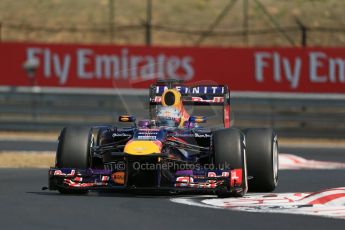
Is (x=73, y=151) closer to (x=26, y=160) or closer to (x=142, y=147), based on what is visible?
(x=142, y=147)

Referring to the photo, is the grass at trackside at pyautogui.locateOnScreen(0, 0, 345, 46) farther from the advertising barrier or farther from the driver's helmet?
the driver's helmet

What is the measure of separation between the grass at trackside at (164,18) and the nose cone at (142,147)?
23569 millimetres

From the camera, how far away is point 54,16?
3941 cm

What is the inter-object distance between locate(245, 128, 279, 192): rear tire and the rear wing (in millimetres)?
1362

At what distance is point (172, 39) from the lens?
36969 millimetres

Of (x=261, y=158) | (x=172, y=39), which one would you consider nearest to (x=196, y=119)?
(x=261, y=158)

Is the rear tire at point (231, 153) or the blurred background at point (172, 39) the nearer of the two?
the rear tire at point (231, 153)

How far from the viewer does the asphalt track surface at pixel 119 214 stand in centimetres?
1002

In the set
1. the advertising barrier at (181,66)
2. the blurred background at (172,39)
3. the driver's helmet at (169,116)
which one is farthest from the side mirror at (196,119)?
the advertising barrier at (181,66)

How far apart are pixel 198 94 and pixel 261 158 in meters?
1.91

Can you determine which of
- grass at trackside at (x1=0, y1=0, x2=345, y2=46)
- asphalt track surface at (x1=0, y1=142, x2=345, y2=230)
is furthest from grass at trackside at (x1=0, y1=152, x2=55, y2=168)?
grass at trackside at (x1=0, y1=0, x2=345, y2=46)

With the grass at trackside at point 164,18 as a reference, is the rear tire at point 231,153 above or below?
below

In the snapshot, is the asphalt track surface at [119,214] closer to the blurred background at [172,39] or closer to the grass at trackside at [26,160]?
the grass at trackside at [26,160]

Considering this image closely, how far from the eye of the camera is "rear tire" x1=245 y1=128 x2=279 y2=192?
1357cm
